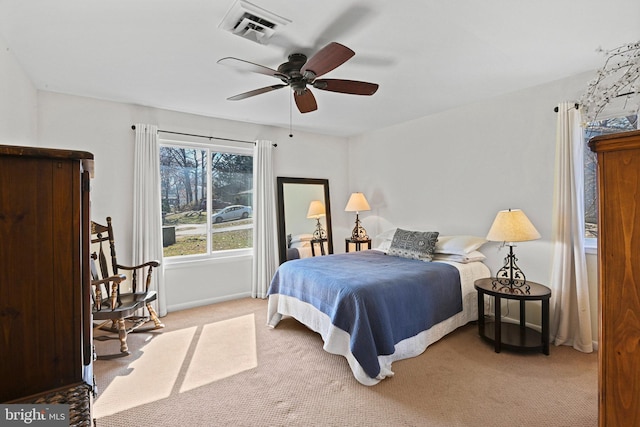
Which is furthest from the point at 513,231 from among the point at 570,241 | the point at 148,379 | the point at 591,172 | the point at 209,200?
the point at 209,200

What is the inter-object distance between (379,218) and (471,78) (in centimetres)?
241

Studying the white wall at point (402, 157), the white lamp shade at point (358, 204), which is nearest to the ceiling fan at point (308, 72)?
the white wall at point (402, 157)

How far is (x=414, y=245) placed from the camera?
3.54 meters

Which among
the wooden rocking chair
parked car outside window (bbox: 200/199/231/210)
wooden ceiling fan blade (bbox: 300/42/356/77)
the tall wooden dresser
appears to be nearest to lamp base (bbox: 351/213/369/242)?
parked car outside window (bbox: 200/199/231/210)

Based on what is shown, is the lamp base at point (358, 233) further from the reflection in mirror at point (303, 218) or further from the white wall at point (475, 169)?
the reflection in mirror at point (303, 218)

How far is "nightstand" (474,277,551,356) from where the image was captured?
256 centimetres

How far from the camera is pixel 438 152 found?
13.1 feet

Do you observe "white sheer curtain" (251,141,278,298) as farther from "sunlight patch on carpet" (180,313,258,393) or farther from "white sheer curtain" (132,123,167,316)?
"white sheer curtain" (132,123,167,316)

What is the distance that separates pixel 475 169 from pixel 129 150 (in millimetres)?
3970

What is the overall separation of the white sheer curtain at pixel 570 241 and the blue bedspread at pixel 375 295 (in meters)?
0.84

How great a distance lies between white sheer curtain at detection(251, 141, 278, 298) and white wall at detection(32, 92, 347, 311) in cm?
18

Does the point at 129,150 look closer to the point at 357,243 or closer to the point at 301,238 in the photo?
the point at 301,238

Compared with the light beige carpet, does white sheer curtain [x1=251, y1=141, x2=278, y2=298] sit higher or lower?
higher

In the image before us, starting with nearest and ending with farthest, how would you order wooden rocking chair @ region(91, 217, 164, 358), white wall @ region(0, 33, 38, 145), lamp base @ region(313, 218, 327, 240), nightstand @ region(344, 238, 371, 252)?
white wall @ region(0, 33, 38, 145) → wooden rocking chair @ region(91, 217, 164, 358) → nightstand @ region(344, 238, 371, 252) → lamp base @ region(313, 218, 327, 240)
